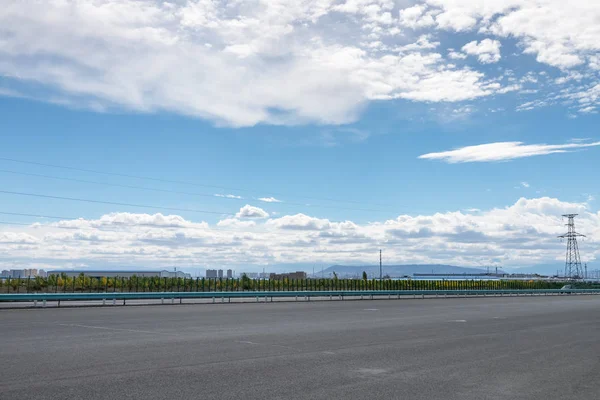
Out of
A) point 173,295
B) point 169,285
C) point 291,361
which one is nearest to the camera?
point 291,361

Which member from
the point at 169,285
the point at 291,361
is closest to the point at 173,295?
the point at 169,285

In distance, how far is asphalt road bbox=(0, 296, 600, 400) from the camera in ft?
31.1

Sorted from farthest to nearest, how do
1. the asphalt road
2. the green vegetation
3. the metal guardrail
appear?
the green vegetation → the metal guardrail → the asphalt road

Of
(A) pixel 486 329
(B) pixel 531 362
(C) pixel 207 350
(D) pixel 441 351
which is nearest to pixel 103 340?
(C) pixel 207 350

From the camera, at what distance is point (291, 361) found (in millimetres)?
12492

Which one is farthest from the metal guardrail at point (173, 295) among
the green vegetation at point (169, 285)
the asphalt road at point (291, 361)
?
the green vegetation at point (169, 285)

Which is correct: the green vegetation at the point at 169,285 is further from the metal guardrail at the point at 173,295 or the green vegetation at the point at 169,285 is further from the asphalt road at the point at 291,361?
the asphalt road at the point at 291,361

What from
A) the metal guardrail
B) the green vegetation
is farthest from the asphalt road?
the green vegetation

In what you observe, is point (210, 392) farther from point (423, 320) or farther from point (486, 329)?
point (423, 320)

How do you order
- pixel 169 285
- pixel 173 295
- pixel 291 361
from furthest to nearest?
pixel 169 285 < pixel 173 295 < pixel 291 361

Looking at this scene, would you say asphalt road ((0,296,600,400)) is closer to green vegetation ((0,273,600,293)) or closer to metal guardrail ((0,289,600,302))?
metal guardrail ((0,289,600,302))

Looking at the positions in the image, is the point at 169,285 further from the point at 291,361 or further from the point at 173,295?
the point at 291,361

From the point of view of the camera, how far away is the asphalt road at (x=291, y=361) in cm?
947

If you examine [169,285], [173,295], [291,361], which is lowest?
[291,361]
